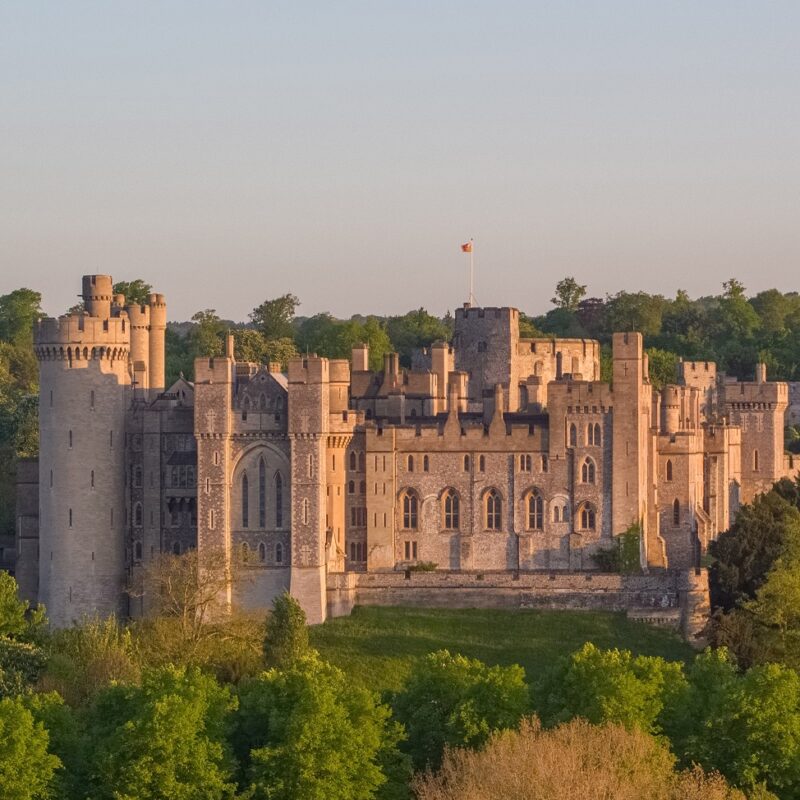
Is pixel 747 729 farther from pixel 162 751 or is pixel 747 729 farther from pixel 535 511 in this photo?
pixel 535 511

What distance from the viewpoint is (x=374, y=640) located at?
102000 millimetres

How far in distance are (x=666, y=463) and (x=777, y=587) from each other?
12.0 metres

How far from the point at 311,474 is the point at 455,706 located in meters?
20.1

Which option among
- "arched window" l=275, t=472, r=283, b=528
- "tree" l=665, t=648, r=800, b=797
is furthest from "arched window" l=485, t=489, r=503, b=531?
"tree" l=665, t=648, r=800, b=797

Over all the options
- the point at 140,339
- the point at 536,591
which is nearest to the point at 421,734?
the point at 536,591

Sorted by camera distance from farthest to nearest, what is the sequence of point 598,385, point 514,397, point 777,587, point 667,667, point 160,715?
1. point 514,397
2. point 598,385
3. point 777,587
4. point 667,667
5. point 160,715

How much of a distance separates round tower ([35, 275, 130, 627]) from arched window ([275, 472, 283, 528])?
20.0 feet

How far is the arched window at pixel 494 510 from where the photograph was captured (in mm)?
108312

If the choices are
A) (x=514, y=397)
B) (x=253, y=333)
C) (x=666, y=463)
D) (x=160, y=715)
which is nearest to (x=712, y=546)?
(x=666, y=463)

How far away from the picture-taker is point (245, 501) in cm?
10425

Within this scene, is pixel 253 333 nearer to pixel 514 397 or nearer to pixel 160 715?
pixel 514 397

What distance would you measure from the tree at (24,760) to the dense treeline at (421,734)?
40 millimetres

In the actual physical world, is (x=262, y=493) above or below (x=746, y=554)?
above

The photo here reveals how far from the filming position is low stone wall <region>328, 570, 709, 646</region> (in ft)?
343
